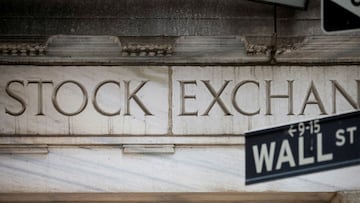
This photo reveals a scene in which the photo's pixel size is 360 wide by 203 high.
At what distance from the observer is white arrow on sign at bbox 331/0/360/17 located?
17.6 feet

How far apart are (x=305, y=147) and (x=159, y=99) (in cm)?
378

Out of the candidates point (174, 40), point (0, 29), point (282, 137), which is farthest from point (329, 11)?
point (0, 29)

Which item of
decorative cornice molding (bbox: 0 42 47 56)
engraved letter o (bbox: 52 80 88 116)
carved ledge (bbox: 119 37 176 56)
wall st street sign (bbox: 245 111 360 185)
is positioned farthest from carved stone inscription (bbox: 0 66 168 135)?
wall st street sign (bbox: 245 111 360 185)

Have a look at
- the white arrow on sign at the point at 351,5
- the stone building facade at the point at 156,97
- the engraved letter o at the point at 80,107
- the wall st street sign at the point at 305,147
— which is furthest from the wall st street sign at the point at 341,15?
the engraved letter o at the point at 80,107

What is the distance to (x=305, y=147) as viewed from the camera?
5586 millimetres

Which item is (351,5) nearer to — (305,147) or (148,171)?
(305,147)

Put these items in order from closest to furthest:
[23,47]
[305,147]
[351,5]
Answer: [351,5], [305,147], [23,47]

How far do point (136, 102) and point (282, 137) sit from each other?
371cm

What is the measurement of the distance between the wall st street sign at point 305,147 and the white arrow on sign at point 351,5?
522 millimetres

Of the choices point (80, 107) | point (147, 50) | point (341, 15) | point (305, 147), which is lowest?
point (80, 107)

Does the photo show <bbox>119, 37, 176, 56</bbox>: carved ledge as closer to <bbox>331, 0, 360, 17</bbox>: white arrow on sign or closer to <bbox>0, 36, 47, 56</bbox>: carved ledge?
<bbox>0, 36, 47, 56</bbox>: carved ledge

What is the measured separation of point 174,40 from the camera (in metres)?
9.23

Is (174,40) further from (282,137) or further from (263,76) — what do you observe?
(282,137)

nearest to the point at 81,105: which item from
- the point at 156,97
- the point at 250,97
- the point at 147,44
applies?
the point at 156,97
